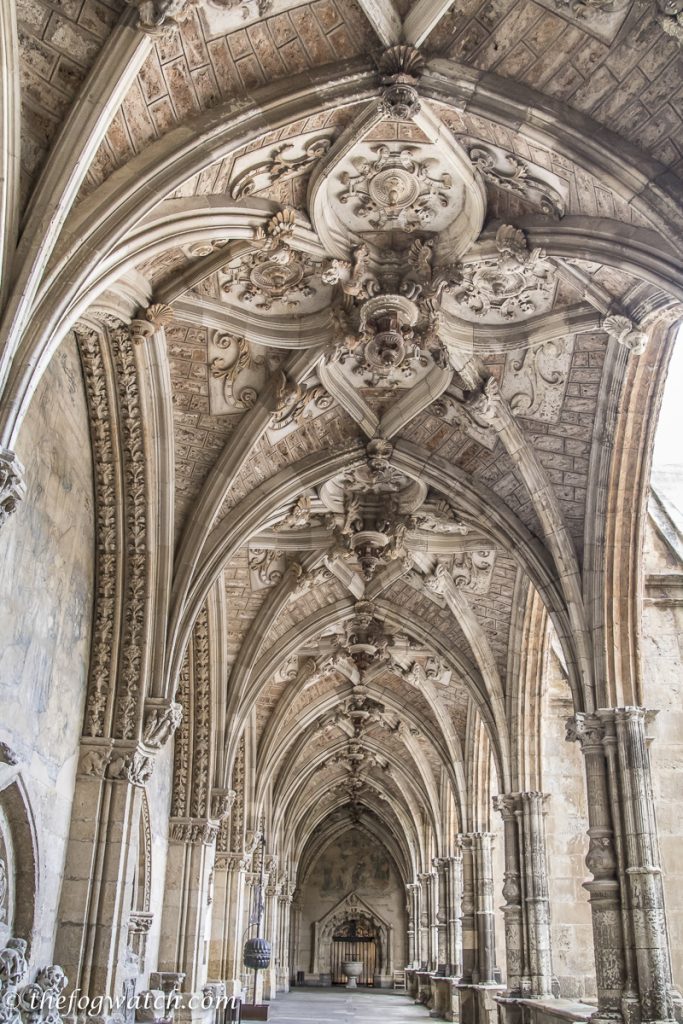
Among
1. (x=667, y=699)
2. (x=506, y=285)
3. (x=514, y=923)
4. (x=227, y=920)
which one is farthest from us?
(x=227, y=920)

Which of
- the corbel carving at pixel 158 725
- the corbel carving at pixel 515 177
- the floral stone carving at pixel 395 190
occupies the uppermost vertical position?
the floral stone carving at pixel 395 190

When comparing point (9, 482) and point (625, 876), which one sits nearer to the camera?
point (9, 482)

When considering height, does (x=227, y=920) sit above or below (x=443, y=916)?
below

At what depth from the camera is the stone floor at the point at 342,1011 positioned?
17.7 m

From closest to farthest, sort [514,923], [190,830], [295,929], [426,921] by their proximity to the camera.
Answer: [514,923]
[190,830]
[426,921]
[295,929]

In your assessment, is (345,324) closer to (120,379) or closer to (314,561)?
(120,379)

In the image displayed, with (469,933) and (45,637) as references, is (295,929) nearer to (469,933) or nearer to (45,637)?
(469,933)

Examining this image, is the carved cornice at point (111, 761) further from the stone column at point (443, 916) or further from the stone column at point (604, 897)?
the stone column at point (443, 916)

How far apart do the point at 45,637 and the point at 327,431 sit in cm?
448

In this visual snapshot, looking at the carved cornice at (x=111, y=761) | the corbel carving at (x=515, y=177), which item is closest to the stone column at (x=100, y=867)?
the carved cornice at (x=111, y=761)

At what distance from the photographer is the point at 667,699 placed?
1125 centimetres

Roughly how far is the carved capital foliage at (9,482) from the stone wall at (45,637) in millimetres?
1955

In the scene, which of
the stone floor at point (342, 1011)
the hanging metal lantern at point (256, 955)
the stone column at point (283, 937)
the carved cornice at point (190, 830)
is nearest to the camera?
the carved cornice at point (190, 830)

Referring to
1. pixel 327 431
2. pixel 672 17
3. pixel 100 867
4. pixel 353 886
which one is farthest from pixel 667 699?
pixel 353 886
